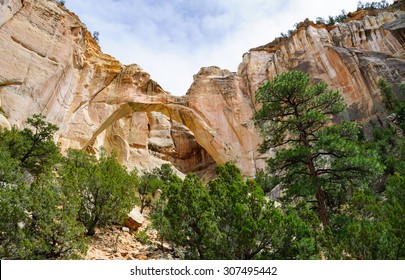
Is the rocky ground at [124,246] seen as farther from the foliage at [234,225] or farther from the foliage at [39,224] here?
the foliage at [234,225]

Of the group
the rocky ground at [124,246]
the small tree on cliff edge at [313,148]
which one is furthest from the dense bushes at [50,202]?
the small tree on cliff edge at [313,148]

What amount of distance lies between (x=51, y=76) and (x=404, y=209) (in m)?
20.5

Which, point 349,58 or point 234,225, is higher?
point 349,58

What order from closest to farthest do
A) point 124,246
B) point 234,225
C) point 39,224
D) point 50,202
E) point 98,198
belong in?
1. point 234,225
2. point 39,224
3. point 50,202
4. point 124,246
5. point 98,198

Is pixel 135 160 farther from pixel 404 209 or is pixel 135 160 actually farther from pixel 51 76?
pixel 404 209

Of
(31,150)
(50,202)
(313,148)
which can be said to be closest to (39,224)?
(50,202)

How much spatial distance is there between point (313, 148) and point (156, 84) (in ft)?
64.3

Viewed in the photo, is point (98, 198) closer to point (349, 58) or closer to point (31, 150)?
point (31, 150)

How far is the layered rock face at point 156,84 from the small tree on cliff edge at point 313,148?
744 cm

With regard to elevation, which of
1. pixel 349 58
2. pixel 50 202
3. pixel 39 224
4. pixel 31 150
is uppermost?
pixel 349 58

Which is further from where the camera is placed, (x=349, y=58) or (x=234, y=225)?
(x=349, y=58)

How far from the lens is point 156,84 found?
28078 millimetres

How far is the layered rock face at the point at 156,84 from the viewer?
20.8m

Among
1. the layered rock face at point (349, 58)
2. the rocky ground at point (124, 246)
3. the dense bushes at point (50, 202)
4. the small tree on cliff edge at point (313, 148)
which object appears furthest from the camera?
the layered rock face at point (349, 58)
